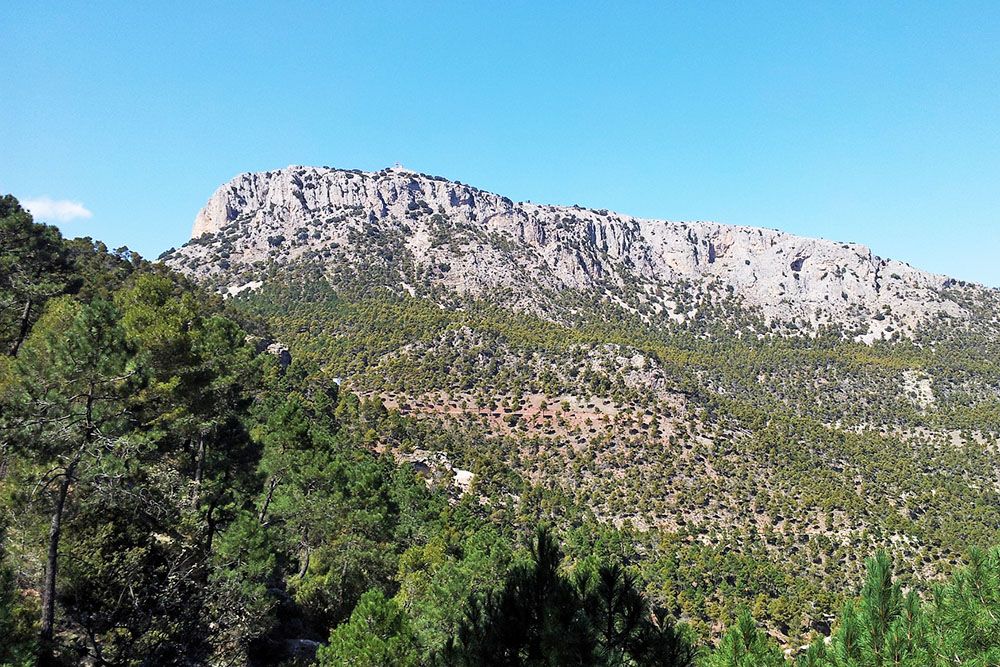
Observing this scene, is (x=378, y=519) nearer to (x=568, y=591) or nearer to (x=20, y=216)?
(x=568, y=591)

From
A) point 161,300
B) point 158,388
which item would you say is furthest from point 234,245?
point 158,388

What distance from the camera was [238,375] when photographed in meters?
25.2

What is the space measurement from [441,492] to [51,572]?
45.4 m

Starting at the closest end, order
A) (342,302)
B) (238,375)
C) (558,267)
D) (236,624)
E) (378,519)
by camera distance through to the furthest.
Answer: (236,624) < (238,375) < (378,519) < (342,302) < (558,267)

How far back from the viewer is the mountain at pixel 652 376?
2520 inches

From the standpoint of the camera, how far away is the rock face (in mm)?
145875

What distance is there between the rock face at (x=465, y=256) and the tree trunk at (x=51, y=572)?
124157mm

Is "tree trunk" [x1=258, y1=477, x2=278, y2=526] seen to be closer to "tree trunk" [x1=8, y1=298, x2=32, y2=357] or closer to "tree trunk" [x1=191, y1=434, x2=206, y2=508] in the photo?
"tree trunk" [x1=191, y1=434, x2=206, y2=508]

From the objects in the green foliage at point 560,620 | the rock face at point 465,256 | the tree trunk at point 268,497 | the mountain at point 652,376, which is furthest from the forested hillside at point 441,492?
the rock face at point 465,256

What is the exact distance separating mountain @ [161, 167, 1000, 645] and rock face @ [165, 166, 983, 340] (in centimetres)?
86

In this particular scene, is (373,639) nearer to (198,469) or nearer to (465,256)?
(198,469)

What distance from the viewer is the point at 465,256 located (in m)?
156

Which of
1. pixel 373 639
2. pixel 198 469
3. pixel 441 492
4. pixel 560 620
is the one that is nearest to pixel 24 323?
pixel 198 469

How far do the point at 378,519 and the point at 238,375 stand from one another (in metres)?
10.2
